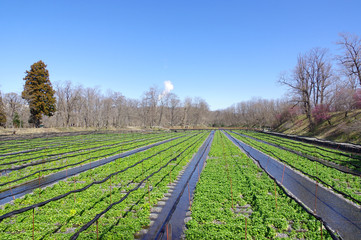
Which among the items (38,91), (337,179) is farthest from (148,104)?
(337,179)

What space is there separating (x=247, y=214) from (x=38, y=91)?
172ft

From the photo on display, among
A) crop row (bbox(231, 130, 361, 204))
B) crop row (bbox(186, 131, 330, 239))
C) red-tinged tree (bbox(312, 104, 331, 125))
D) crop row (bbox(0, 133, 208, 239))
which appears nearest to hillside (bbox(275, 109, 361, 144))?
red-tinged tree (bbox(312, 104, 331, 125))

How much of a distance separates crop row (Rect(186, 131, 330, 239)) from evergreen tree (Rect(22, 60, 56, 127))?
158 ft

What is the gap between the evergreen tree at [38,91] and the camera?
145 ft

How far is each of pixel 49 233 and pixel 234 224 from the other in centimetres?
527

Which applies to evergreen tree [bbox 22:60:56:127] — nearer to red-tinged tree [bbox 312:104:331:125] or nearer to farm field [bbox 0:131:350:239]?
farm field [bbox 0:131:350:239]

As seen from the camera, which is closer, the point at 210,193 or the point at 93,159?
the point at 210,193

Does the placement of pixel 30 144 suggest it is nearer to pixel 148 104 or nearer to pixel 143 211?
pixel 143 211

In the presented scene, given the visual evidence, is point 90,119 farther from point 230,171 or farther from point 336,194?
point 336,194

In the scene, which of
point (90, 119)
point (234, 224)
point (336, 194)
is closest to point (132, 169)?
point (234, 224)

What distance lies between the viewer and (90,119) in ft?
253

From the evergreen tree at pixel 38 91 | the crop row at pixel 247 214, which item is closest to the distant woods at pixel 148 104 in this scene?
the evergreen tree at pixel 38 91

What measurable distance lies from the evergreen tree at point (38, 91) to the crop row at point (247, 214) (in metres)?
48.1

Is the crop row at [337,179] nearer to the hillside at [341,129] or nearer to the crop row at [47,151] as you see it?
the hillside at [341,129]
